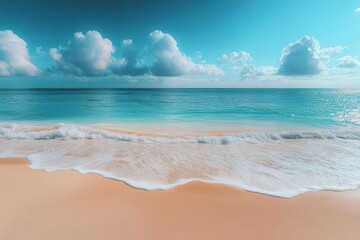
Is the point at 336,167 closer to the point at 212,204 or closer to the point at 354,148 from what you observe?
the point at 354,148

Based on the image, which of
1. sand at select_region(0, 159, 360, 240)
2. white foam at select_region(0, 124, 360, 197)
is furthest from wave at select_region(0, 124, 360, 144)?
sand at select_region(0, 159, 360, 240)

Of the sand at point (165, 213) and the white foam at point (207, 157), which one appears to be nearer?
the sand at point (165, 213)

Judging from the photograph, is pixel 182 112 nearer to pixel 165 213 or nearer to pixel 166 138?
pixel 166 138

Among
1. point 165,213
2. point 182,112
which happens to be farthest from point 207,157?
point 182,112

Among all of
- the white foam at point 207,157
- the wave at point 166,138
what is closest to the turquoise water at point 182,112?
the wave at point 166,138

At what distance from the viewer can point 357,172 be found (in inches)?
232

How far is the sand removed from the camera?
330 cm

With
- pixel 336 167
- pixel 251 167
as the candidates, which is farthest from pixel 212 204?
pixel 336 167

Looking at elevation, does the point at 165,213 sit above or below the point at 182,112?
below

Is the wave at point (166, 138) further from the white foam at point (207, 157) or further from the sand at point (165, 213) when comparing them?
the sand at point (165, 213)

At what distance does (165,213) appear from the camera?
3793 mm

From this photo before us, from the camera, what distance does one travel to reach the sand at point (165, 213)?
330 centimetres

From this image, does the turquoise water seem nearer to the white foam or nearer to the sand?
the white foam

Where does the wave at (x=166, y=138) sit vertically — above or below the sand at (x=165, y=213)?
above
